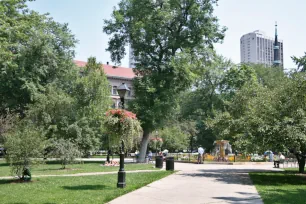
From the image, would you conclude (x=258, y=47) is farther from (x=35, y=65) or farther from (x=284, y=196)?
(x=284, y=196)

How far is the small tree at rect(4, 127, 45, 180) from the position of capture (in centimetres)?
1553

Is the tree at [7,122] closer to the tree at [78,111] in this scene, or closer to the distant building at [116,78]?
the tree at [78,111]

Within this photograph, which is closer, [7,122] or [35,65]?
[7,122]

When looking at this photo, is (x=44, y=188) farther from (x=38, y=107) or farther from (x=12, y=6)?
(x=38, y=107)

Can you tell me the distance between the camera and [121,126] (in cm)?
1441

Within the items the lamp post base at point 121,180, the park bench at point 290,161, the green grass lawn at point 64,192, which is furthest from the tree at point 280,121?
the park bench at point 290,161

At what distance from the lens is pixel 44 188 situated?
1352cm

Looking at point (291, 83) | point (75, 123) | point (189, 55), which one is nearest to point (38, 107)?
point (75, 123)

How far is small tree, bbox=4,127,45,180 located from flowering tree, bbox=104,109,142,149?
3.90 meters

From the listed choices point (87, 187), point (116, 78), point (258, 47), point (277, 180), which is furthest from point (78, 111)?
point (258, 47)

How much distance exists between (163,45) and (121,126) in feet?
68.9

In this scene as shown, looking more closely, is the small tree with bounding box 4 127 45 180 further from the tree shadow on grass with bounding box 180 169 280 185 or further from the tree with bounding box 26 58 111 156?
the tree with bounding box 26 58 111 156

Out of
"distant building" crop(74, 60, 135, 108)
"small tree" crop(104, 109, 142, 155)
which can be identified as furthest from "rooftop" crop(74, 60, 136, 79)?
"small tree" crop(104, 109, 142, 155)

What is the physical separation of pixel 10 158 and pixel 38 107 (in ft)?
59.4
